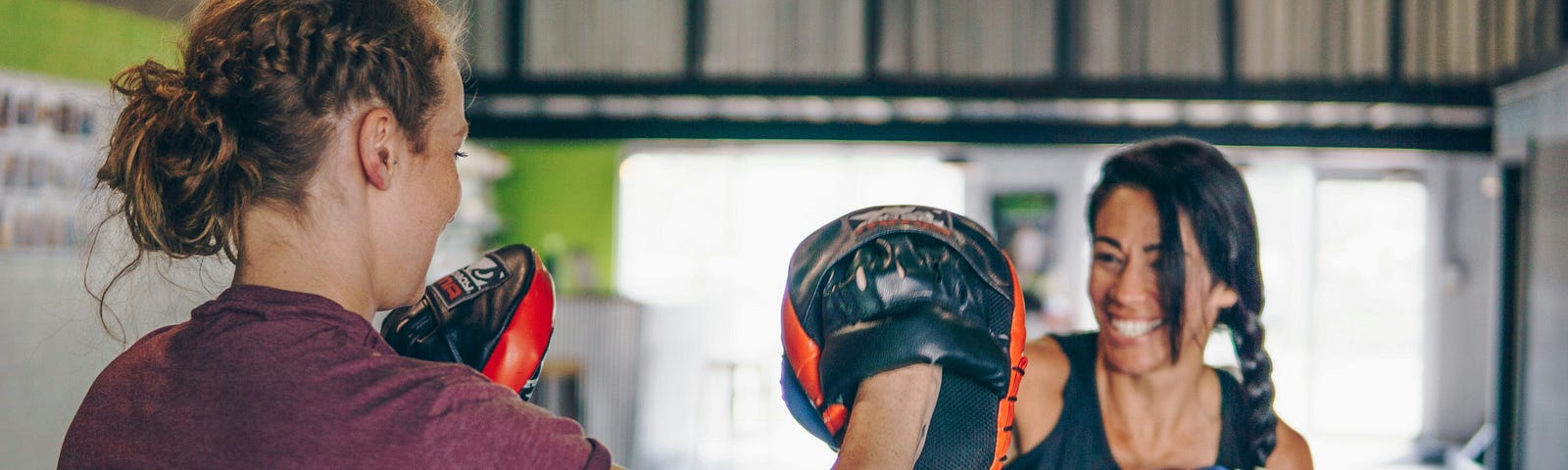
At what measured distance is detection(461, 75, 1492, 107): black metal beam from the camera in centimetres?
293

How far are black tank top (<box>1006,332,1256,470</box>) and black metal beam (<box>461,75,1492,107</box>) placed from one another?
1.39 meters

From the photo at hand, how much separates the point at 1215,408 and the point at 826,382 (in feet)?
3.67

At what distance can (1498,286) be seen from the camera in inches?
121

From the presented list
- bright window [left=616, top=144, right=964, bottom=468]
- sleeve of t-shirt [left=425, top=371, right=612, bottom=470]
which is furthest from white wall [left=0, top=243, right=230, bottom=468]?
bright window [left=616, top=144, right=964, bottom=468]

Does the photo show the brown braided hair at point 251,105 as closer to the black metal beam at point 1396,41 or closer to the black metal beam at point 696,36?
the black metal beam at point 696,36

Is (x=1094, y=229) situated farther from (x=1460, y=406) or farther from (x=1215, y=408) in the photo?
(x=1460, y=406)

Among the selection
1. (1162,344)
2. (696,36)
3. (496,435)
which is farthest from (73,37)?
(1162,344)

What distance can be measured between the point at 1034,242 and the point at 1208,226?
5524mm

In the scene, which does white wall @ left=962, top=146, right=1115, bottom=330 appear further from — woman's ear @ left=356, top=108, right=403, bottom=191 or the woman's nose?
woman's ear @ left=356, top=108, right=403, bottom=191

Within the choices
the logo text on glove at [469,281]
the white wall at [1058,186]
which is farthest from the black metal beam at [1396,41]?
the white wall at [1058,186]

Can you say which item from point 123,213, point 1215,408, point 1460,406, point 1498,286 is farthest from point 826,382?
point 1460,406

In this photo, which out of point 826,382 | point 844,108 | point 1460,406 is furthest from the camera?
point 1460,406

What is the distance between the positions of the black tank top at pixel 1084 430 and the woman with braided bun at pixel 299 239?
0.97 metres

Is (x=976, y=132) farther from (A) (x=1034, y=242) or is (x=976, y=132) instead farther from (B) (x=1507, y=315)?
(A) (x=1034, y=242)
